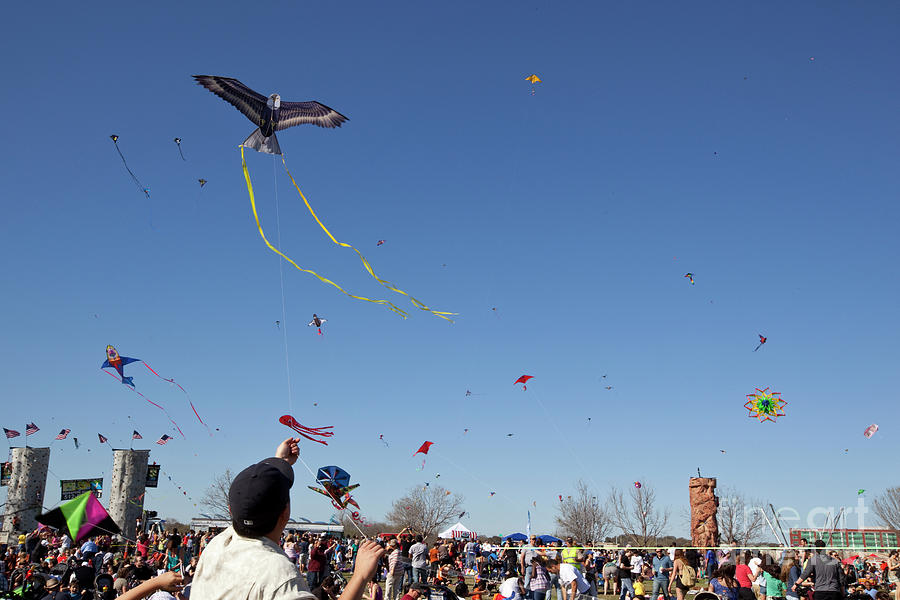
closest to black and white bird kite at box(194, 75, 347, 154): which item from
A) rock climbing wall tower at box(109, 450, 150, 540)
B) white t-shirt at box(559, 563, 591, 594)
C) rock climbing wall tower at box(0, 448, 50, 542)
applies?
white t-shirt at box(559, 563, 591, 594)

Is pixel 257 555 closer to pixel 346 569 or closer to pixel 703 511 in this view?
pixel 346 569

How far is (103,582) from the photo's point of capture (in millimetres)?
10570

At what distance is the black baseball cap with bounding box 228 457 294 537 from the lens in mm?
1923

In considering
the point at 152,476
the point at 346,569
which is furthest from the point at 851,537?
the point at 152,476

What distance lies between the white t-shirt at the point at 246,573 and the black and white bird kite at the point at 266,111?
34.2 feet

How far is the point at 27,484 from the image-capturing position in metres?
41.2

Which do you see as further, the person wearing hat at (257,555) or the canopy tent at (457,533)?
the canopy tent at (457,533)

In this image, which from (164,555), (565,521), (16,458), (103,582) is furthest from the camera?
(565,521)

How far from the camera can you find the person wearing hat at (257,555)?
5.83ft

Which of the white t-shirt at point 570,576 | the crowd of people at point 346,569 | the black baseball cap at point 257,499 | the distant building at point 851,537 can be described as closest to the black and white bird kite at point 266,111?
the crowd of people at point 346,569

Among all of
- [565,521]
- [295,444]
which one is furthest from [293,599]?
[565,521]

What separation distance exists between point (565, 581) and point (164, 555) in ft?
38.6

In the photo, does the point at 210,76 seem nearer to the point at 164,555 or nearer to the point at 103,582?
the point at 103,582

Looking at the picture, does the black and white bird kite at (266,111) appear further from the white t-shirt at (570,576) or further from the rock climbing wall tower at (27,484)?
the rock climbing wall tower at (27,484)
